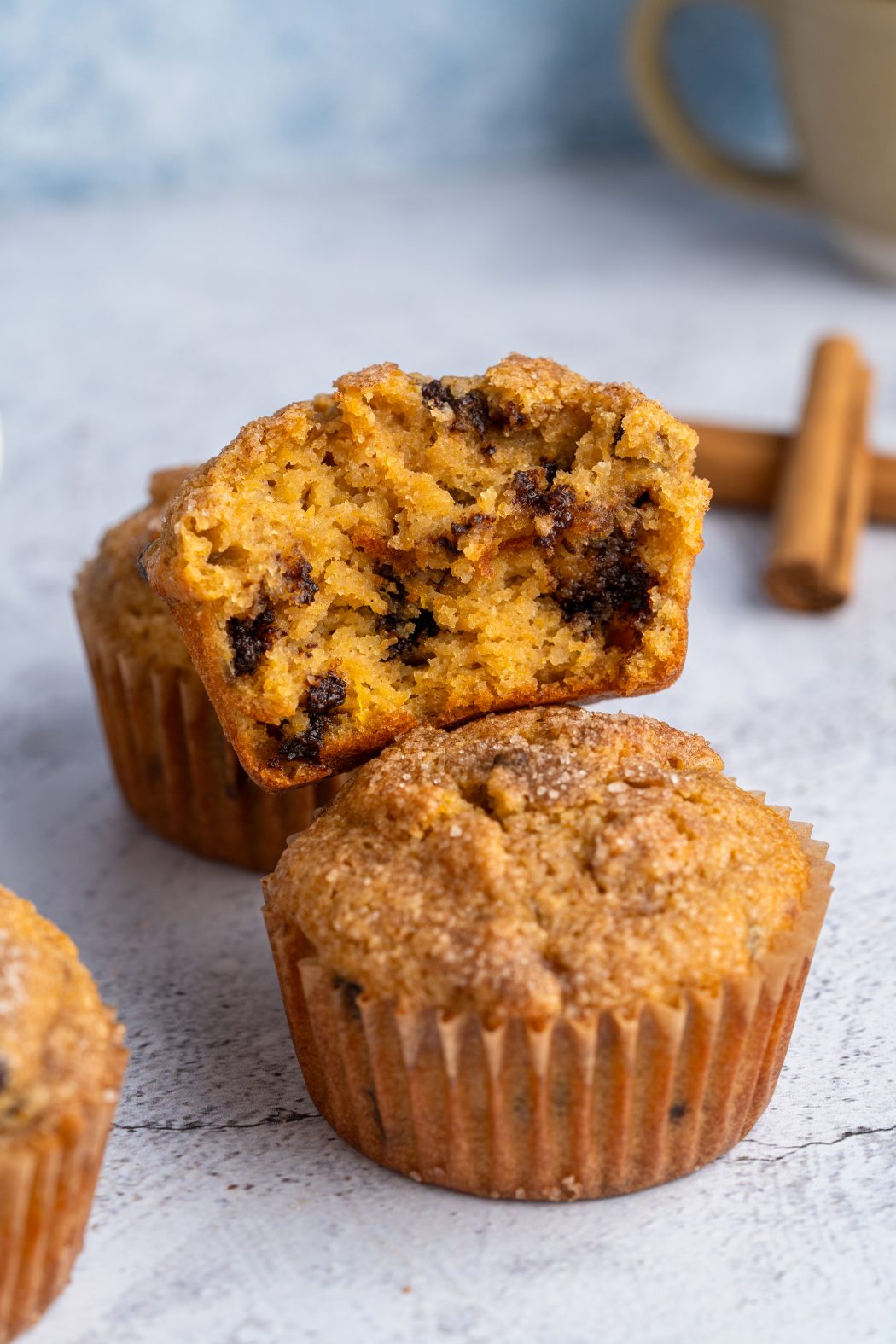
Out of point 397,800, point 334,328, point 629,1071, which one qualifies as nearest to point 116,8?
point 334,328

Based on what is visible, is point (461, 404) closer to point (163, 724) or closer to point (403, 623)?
point (403, 623)

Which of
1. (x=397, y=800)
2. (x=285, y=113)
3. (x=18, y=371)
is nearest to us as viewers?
(x=397, y=800)

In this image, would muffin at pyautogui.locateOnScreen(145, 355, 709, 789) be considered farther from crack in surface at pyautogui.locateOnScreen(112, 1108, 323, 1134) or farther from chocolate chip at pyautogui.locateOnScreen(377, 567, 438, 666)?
crack in surface at pyautogui.locateOnScreen(112, 1108, 323, 1134)

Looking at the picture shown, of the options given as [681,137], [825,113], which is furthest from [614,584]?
[681,137]

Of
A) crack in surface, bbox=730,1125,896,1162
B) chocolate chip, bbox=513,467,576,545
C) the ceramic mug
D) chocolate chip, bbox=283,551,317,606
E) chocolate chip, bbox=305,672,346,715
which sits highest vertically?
the ceramic mug

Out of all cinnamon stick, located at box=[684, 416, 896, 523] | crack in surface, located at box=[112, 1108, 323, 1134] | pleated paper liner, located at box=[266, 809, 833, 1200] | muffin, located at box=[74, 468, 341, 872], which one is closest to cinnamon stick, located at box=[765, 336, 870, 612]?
cinnamon stick, located at box=[684, 416, 896, 523]

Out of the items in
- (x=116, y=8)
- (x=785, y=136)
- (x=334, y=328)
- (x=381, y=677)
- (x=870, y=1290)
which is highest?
(x=116, y=8)

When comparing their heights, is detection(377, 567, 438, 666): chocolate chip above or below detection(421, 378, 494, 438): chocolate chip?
below

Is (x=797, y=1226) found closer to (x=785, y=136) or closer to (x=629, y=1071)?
(x=629, y=1071)
